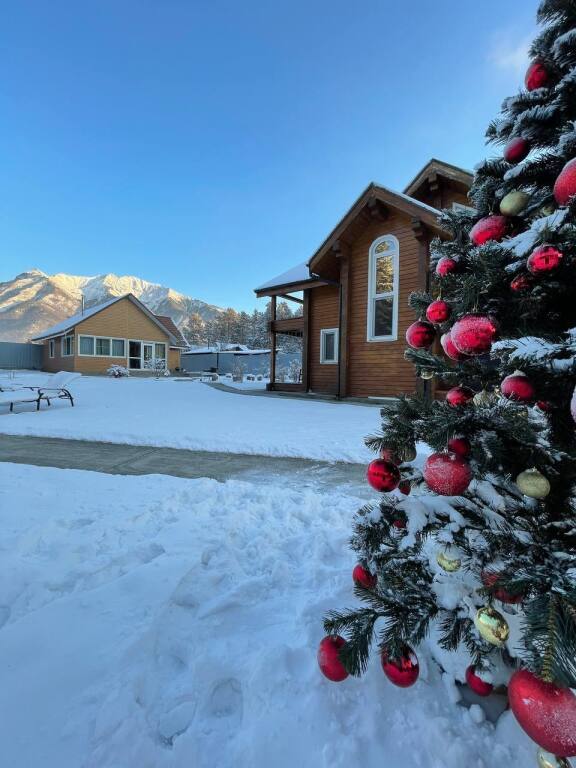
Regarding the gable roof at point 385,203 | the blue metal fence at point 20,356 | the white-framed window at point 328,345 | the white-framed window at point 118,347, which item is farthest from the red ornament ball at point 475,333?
the blue metal fence at point 20,356

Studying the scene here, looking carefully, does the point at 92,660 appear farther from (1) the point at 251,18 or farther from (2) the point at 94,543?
(1) the point at 251,18

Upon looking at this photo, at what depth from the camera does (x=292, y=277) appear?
40.1 feet

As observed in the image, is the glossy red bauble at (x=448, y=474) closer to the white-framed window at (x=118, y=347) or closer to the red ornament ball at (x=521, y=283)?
the red ornament ball at (x=521, y=283)

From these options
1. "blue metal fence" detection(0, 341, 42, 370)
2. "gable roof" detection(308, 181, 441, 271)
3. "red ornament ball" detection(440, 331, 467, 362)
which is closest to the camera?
"red ornament ball" detection(440, 331, 467, 362)

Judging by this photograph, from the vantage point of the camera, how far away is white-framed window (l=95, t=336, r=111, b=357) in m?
23.0

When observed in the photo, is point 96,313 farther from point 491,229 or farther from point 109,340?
point 491,229

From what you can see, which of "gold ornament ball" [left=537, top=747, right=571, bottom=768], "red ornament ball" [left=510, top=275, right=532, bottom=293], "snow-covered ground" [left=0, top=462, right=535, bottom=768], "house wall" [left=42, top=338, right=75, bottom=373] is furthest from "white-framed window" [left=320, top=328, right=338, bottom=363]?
"house wall" [left=42, top=338, right=75, bottom=373]

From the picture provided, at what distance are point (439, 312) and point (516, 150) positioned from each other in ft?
1.92

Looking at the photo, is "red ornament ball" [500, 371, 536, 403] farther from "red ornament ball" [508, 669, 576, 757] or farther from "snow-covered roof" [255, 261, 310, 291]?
"snow-covered roof" [255, 261, 310, 291]

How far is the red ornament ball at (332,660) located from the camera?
3.67 feet

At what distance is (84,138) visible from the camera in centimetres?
1576

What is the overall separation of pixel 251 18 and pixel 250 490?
1130 cm

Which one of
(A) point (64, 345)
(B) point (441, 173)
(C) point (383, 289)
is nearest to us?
(B) point (441, 173)

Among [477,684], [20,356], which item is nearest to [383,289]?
[477,684]
